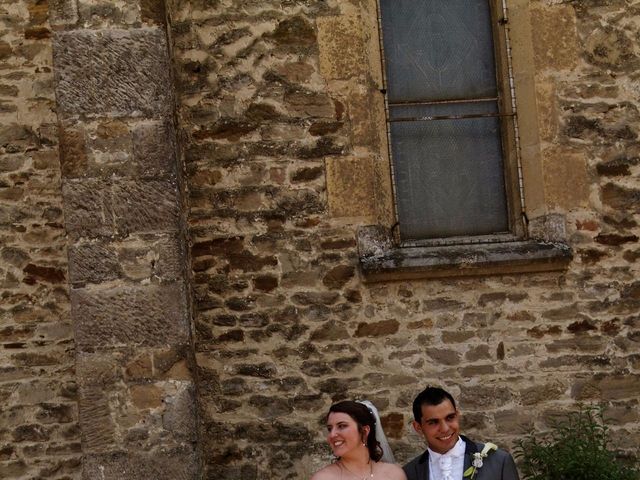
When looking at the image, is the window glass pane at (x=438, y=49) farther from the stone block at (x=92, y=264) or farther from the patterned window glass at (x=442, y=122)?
the stone block at (x=92, y=264)

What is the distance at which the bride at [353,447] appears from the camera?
490cm

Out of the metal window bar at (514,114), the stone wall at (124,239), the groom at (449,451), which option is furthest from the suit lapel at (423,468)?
the metal window bar at (514,114)

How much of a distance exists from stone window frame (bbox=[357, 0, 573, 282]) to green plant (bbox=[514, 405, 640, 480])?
37.2 inches

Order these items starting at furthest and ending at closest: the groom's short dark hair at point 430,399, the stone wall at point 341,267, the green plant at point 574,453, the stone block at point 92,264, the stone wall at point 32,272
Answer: the stone wall at point 32,272 → the stone wall at point 341,267 → the green plant at point 574,453 → the stone block at point 92,264 → the groom's short dark hair at point 430,399

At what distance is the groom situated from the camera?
16.2ft

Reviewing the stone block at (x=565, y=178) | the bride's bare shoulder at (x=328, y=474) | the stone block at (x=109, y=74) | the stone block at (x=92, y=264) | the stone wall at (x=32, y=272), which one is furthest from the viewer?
the stone block at (x=565, y=178)

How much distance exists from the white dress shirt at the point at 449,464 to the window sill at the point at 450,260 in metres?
1.42

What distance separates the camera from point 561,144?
6.44 meters

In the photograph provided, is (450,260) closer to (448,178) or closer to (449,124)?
(448,178)

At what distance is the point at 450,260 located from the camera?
6215mm

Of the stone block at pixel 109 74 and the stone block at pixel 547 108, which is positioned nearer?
the stone block at pixel 109 74

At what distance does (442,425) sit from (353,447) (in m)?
0.45

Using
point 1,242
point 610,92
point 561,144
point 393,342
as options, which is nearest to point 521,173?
point 561,144

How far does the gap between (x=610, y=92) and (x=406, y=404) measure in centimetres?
237
